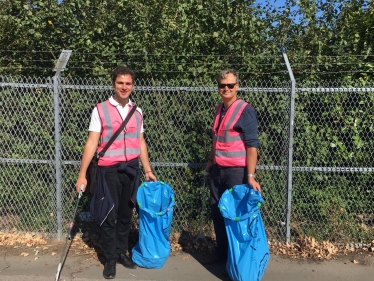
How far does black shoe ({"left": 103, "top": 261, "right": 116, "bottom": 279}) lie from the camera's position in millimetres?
3859

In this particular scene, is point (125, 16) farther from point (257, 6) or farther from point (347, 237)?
point (347, 237)

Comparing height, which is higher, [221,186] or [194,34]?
[194,34]

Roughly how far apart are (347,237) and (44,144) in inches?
144

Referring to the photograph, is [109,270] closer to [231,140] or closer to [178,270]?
[178,270]

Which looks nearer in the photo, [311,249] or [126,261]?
[126,261]

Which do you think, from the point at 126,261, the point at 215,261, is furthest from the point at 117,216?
the point at 215,261

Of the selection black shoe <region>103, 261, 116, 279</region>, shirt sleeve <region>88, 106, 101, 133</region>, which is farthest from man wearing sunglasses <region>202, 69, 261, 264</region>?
black shoe <region>103, 261, 116, 279</region>

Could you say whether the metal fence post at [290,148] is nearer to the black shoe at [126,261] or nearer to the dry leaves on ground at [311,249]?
the dry leaves on ground at [311,249]

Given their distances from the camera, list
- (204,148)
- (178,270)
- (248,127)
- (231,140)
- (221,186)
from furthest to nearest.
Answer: (204,148) → (178,270) → (221,186) → (231,140) → (248,127)

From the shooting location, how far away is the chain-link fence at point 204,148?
4395 millimetres

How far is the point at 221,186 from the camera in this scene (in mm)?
3826

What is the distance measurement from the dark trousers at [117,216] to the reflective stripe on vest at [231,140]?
921 mm

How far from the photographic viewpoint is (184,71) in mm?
4801

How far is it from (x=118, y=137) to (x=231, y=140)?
1.04 metres
